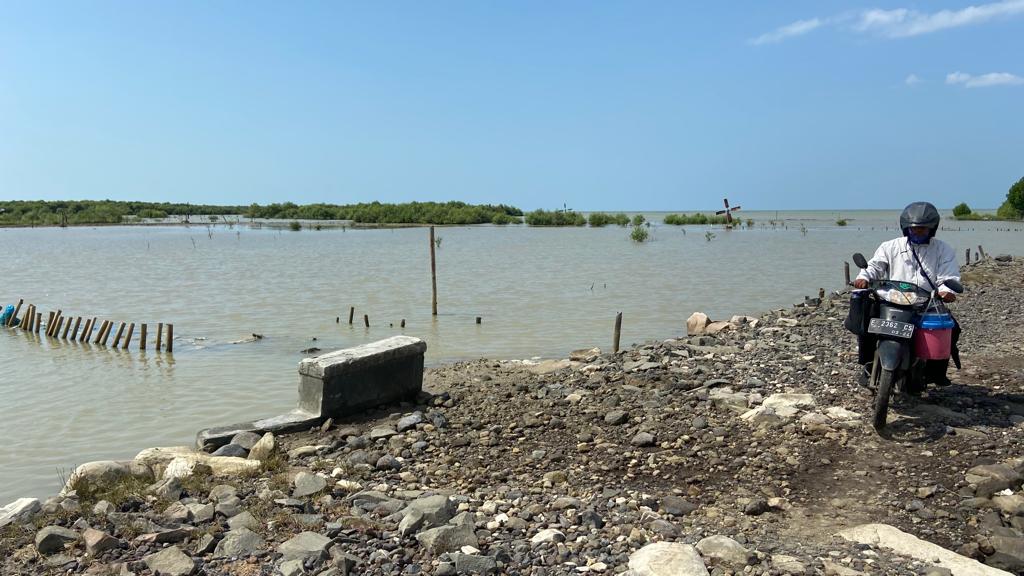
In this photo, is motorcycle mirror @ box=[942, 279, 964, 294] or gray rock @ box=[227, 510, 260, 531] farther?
motorcycle mirror @ box=[942, 279, 964, 294]

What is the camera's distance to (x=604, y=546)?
151 inches

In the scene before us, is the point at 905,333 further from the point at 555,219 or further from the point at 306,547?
the point at 555,219

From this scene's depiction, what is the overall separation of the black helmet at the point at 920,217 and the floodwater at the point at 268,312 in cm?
777

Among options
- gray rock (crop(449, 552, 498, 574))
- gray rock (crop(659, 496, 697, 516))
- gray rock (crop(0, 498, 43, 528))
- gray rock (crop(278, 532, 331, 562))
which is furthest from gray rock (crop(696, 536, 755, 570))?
gray rock (crop(0, 498, 43, 528))

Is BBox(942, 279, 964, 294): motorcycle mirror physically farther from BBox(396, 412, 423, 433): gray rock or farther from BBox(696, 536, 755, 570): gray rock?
BBox(396, 412, 423, 433): gray rock

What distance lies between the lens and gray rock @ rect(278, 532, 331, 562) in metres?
3.80

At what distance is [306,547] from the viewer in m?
3.88

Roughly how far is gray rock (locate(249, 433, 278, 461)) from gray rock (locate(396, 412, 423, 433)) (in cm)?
110

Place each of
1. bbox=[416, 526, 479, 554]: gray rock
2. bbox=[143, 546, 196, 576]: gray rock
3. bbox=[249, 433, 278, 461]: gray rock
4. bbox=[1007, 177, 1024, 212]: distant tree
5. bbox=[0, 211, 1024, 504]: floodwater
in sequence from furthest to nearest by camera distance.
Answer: bbox=[1007, 177, 1024, 212]: distant tree → bbox=[0, 211, 1024, 504]: floodwater → bbox=[249, 433, 278, 461]: gray rock → bbox=[416, 526, 479, 554]: gray rock → bbox=[143, 546, 196, 576]: gray rock

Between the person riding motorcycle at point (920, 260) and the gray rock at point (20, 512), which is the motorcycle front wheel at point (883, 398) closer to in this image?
the person riding motorcycle at point (920, 260)

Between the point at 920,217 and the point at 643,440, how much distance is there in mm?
2909

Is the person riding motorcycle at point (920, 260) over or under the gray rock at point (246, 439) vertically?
over

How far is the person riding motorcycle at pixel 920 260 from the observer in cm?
568

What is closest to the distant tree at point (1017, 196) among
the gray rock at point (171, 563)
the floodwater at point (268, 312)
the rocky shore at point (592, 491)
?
the floodwater at point (268, 312)
